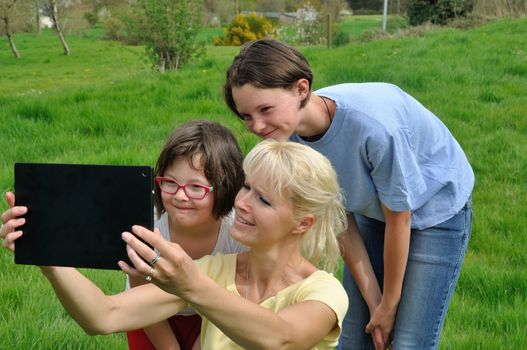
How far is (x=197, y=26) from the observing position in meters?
11.1

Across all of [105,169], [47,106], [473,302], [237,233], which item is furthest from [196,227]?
[47,106]

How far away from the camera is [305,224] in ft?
6.49

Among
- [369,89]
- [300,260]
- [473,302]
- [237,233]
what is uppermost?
[369,89]

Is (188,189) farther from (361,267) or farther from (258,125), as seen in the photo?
(361,267)

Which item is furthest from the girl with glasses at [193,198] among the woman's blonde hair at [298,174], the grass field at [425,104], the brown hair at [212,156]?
the grass field at [425,104]

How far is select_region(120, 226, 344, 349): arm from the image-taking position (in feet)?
4.72

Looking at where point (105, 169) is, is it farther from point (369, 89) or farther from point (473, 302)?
point (473, 302)

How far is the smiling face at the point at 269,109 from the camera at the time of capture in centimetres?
213

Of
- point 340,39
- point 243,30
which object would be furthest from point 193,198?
point 243,30

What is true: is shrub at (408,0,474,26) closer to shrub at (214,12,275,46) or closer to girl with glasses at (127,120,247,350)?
shrub at (214,12,275,46)

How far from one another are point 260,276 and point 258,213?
0.76 feet

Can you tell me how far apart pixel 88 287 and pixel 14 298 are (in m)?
1.83

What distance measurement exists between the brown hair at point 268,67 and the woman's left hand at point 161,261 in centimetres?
80

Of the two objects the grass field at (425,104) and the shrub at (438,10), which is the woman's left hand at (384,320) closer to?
the grass field at (425,104)
